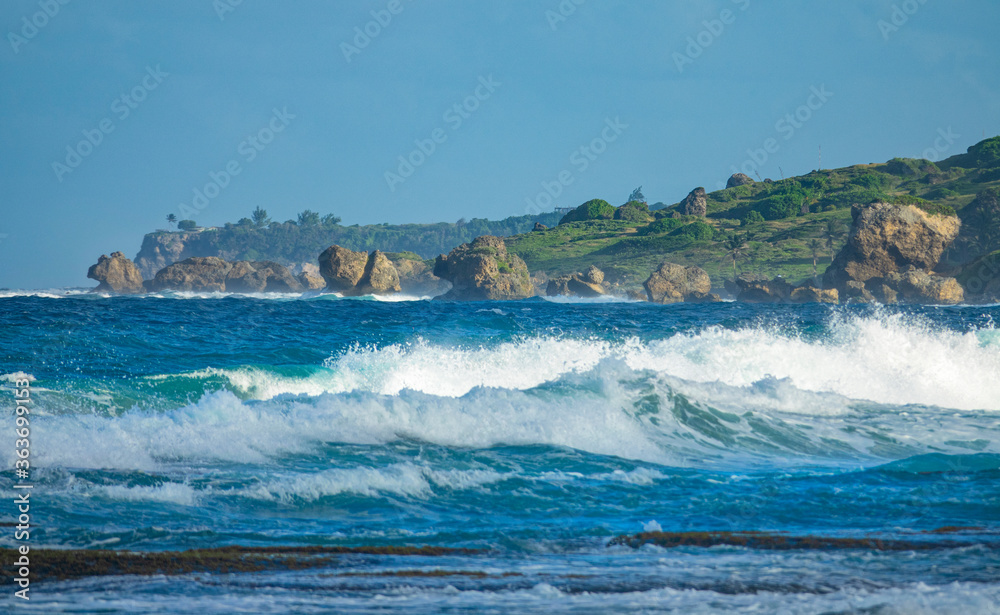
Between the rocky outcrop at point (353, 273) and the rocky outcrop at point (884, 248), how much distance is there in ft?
131

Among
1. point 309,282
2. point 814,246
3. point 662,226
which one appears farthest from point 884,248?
point 309,282

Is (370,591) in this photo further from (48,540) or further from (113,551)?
(48,540)

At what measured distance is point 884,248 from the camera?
6638 cm

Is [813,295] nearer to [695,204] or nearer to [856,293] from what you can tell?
[856,293]

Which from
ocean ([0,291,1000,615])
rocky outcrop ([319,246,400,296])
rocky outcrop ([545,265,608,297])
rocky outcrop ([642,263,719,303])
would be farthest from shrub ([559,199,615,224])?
ocean ([0,291,1000,615])

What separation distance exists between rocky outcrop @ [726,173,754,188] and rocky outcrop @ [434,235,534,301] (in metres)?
75.2

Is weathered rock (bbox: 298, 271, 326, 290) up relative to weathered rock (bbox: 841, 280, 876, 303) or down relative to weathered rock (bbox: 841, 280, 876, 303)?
up

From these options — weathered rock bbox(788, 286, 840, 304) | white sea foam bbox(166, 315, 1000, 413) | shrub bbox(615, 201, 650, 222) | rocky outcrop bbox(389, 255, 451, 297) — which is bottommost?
white sea foam bbox(166, 315, 1000, 413)

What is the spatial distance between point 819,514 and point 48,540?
6403mm

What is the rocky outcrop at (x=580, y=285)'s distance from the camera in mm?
79625

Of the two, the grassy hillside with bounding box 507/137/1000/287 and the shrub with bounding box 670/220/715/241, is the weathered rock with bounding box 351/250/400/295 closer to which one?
the grassy hillside with bounding box 507/137/1000/287

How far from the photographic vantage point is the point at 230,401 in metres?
11.2

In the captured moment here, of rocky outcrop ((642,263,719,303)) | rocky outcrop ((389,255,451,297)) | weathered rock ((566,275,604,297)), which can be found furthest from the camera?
rocky outcrop ((389,255,451,297))

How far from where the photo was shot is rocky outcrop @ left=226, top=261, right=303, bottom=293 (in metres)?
102
